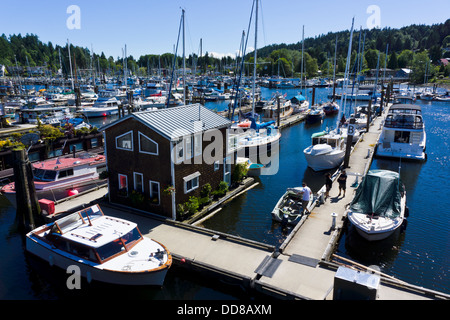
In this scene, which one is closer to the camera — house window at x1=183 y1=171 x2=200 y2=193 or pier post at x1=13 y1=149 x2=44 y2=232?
pier post at x1=13 y1=149 x2=44 y2=232

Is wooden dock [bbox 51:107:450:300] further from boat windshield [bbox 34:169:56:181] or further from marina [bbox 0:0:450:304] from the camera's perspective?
boat windshield [bbox 34:169:56:181]

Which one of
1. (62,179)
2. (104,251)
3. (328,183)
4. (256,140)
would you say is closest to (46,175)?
(62,179)

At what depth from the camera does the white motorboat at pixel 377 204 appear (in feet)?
57.7

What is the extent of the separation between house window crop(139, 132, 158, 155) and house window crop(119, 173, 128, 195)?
2.40 meters

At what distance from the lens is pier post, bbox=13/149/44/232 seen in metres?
18.1

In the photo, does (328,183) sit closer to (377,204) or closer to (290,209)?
(290,209)

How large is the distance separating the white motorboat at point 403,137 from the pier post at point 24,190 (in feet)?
106

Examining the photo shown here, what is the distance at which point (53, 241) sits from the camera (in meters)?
14.5

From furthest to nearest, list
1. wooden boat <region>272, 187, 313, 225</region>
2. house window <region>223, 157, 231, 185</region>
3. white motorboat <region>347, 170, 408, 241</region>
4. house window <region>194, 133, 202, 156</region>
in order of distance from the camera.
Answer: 1. house window <region>223, 157, 231, 185</region>
2. wooden boat <region>272, 187, 313, 225</region>
3. house window <region>194, 133, 202, 156</region>
4. white motorboat <region>347, 170, 408, 241</region>

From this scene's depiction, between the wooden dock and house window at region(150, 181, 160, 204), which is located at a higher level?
house window at region(150, 181, 160, 204)

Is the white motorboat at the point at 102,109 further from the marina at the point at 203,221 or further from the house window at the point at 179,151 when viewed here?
the house window at the point at 179,151

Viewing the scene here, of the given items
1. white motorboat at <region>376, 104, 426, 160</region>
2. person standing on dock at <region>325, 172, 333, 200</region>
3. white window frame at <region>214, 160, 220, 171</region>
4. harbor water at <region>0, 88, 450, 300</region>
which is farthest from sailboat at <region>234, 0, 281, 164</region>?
person standing on dock at <region>325, 172, 333, 200</region>

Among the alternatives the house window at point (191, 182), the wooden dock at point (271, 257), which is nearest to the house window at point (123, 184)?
the wooden dock at point (271, 257)

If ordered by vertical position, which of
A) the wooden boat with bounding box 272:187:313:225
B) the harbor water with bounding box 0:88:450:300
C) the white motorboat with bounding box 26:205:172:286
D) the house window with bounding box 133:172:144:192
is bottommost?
the harbor water with bounding box 0:88:450:300
